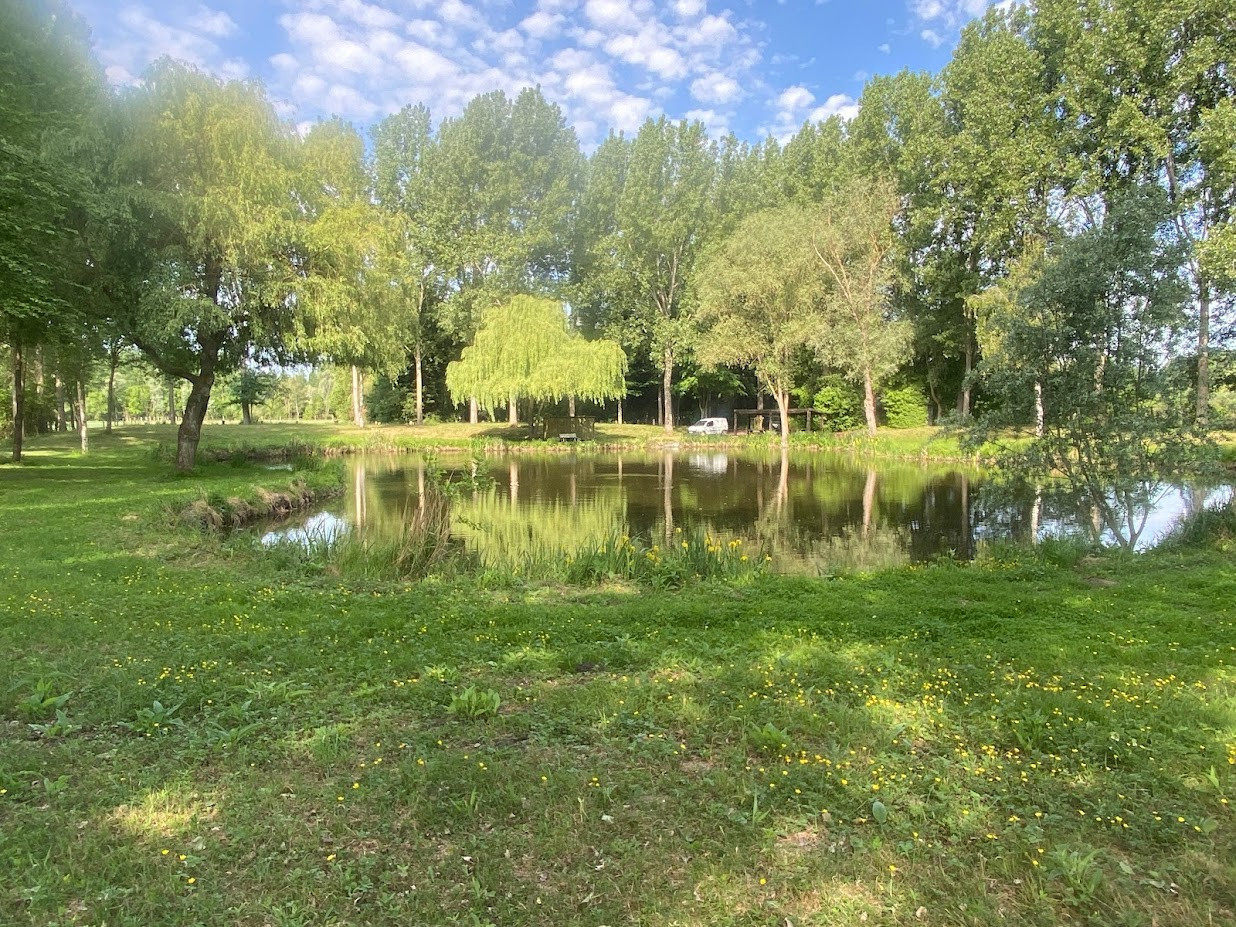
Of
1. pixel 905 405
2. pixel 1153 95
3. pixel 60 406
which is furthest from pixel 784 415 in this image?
pixel 60 406

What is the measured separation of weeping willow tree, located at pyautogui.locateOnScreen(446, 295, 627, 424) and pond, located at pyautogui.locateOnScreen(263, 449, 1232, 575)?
797 cm

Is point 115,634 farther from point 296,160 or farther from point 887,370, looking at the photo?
point 887,370

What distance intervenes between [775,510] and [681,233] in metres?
28.4

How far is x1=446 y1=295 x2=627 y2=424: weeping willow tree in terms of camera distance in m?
33.8

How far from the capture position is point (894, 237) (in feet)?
115

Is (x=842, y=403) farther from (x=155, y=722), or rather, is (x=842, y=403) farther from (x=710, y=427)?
(x=155, y=722)

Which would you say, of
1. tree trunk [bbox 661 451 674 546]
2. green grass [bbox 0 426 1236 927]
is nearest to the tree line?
tree trunk [bbox 661 451 674 546]

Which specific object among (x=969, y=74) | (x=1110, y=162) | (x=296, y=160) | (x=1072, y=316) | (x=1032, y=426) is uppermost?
(x=969, y=74)

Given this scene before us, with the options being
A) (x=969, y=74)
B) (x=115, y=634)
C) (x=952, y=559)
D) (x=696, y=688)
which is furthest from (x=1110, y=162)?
(x=115, y=634)

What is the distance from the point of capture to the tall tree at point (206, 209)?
16.0 metres

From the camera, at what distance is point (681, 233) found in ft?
135

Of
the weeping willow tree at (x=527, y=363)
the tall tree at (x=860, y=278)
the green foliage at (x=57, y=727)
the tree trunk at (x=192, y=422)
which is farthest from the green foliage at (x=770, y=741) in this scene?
the tall tree at (x=860, y=278)

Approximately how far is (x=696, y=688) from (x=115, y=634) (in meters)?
4.46

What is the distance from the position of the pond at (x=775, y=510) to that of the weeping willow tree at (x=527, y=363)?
314 inches
